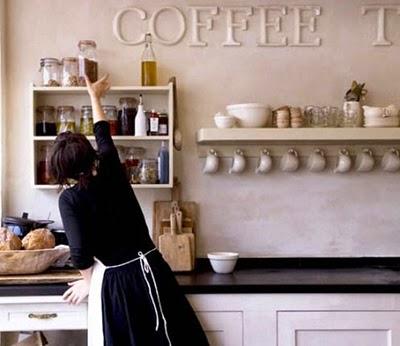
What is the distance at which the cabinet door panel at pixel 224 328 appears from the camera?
2.57 meters

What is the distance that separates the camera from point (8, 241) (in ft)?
8.64

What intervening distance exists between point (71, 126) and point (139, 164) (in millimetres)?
378

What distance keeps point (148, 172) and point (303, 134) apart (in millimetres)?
744

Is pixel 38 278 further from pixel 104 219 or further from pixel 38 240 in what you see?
pixel 104 219

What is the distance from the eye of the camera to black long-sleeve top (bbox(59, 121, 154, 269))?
2.27 metres

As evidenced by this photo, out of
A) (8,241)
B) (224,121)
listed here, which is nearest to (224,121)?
(224,121)

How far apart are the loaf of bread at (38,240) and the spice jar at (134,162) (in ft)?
1.55

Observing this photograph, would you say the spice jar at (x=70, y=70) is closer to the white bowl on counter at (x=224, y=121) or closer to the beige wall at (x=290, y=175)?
the beige wall at (x=290, y=175)

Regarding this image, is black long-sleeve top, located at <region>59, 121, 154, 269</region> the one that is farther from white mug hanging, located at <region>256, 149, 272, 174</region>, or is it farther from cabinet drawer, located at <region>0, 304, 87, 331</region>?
white mug hanging, located at <region>256, 149, 272, 174</region>

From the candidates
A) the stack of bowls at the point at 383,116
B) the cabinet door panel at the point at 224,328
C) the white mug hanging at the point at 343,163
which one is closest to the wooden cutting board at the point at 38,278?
the cabinet door panel at the point at 224,328

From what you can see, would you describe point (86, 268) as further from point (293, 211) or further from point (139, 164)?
point (293, 211)

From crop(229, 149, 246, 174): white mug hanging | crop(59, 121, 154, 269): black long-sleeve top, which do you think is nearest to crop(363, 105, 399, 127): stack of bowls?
crop(229, 149, 246, 174): white mug hanging

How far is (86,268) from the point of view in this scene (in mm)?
2355

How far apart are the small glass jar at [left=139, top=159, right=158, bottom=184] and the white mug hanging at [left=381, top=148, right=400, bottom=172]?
3.67 ft
